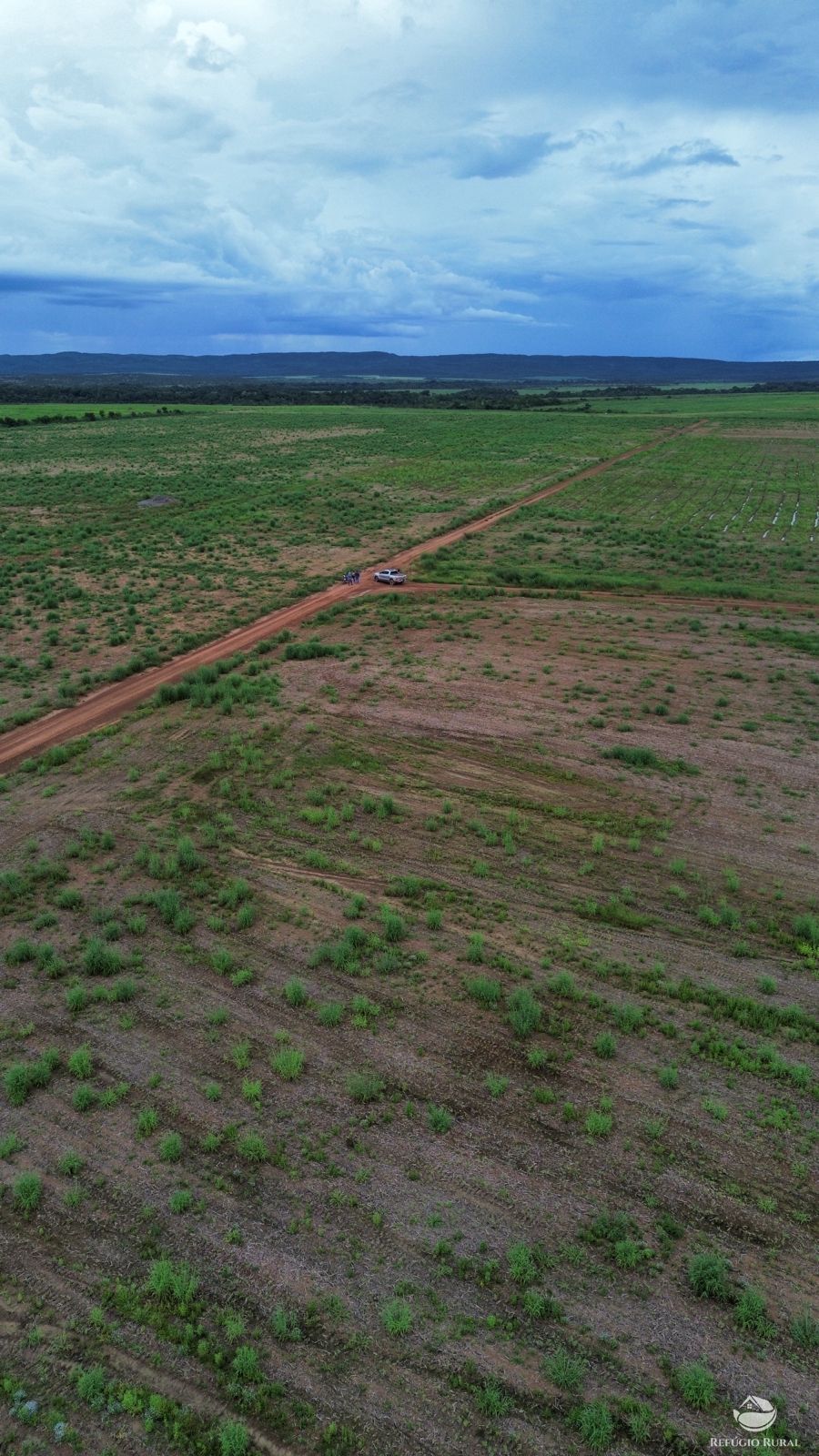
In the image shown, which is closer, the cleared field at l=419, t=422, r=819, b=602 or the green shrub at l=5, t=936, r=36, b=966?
the green shrub at l=5, t=936, r=36, b=966

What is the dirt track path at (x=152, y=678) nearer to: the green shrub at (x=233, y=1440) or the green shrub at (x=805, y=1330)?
the green shrub at (x=233, y=1440)

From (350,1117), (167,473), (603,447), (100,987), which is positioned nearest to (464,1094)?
(350,1117)

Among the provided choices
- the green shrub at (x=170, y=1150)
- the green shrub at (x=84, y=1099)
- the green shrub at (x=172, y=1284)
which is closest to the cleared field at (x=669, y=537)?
the green shrub at (x=84, y=1099)

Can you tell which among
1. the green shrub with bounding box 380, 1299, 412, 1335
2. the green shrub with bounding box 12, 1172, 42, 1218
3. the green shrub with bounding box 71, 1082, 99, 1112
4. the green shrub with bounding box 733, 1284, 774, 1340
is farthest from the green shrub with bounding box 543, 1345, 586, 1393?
the green shrub with bounding box 71, 1082, 99, 1112

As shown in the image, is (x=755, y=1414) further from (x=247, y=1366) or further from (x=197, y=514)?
(x=197, y=514)

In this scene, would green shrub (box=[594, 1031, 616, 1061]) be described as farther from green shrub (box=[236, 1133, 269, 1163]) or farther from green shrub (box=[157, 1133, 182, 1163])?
green shrub (box=[157, 1133, 182, 1163])

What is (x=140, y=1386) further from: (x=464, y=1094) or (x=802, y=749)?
(x=802, y=749)
